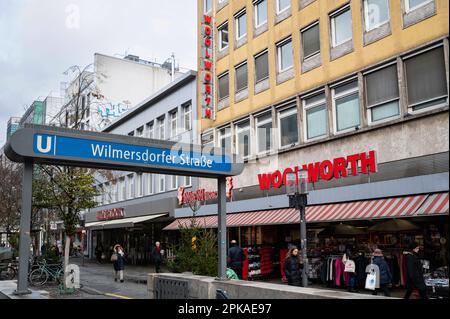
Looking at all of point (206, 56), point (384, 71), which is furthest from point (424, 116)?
point (206, 56)

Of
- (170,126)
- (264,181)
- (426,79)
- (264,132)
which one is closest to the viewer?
(426,79)

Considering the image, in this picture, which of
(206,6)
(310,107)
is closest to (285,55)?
(310,107)

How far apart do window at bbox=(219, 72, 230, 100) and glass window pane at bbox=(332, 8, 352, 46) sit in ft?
25.7

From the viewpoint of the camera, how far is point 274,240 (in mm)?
23047

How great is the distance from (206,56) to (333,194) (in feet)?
42.0

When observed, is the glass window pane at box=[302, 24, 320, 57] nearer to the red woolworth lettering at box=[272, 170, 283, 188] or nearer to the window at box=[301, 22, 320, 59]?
the window at box=[301, 22, 320, 59]

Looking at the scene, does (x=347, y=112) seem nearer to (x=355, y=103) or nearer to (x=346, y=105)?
(x=346, y=105)

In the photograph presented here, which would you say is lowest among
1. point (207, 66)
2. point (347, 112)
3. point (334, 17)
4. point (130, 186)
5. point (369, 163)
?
point (369, 163)

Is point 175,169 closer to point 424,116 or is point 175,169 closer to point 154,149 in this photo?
point 154,149

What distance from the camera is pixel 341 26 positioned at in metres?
19.0

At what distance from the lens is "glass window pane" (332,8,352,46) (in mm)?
18531

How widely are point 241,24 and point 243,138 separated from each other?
A: 19.9 feet

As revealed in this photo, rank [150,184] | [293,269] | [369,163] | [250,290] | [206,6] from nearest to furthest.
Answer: [250,290], [293,269], [369,163], [206,6], [150,184]

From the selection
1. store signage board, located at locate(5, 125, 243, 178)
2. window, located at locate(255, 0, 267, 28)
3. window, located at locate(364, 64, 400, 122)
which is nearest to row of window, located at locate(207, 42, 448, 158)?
window, located at locate(364, 64, 400, 122)
